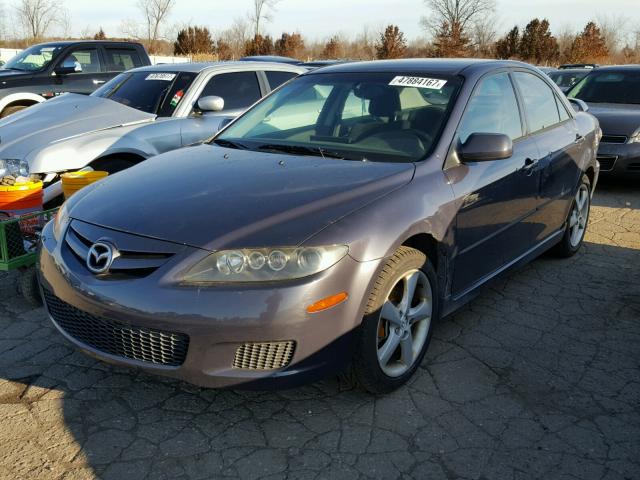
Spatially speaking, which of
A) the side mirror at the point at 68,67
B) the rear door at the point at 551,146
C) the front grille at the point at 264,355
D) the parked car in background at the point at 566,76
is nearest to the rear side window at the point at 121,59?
the side mirror at the point at 68,67

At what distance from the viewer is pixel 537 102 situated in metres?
4.56

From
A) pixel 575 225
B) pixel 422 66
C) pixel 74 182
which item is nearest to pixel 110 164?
pixel 74 182

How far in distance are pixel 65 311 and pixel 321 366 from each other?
1274 millimetres

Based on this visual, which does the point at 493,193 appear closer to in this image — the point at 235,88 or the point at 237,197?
the point at 237,197

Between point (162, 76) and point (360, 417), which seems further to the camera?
point (162, 76)

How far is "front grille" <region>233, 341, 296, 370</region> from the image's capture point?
8.54ft

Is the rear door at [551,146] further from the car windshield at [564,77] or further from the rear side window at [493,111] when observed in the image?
the car windshield at [564,77]

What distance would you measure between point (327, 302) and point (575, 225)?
356 cm

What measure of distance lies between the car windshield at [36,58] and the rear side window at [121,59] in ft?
2.65

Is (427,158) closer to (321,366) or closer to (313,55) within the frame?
(321,366)

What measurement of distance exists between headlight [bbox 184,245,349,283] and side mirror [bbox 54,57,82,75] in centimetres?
874

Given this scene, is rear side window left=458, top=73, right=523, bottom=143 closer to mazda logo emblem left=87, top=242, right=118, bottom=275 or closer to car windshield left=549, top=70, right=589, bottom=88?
mazda logo emblem left=87, top=242, right=118, bottom=275

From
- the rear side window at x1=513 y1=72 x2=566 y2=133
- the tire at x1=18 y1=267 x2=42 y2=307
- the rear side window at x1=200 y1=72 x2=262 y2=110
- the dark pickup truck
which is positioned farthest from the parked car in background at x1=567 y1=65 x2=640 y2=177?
the dark pickup truck

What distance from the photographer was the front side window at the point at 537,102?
4.38m
